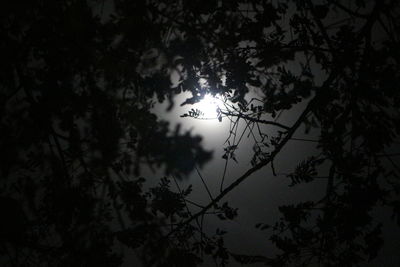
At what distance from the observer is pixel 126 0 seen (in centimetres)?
164

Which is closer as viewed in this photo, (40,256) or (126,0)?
(126,0)

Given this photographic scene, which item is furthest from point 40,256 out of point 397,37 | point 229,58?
point 397,37

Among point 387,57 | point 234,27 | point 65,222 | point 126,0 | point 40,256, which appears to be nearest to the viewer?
point 387,57

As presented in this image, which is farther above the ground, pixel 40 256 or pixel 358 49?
pixel 358 49

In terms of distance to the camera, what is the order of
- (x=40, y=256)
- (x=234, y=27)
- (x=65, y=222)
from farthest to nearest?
(x=40, y=256)
(x=65, y=222)
(x=234, y=27)

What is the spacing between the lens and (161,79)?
5.96 ft

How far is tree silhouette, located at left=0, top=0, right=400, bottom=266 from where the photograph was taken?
5.29 feet

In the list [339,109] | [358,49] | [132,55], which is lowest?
[339,109]

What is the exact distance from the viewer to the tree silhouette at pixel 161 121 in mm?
1612

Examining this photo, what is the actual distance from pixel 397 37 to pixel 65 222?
2.44 metres

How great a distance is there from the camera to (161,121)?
6.98 feet

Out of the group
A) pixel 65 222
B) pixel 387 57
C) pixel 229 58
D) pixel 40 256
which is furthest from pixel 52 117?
pixel 387 57

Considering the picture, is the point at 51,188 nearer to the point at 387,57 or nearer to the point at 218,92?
the point at 218,92

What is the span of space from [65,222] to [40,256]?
521mm
